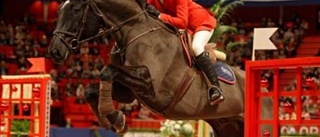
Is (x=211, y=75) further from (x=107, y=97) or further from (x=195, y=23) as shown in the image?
(x=107, y=97)

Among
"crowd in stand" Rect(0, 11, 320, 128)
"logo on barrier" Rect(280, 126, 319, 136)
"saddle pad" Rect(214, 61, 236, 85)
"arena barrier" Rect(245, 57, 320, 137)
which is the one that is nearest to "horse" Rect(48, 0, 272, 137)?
"saddle pad" Rect(214, 61, 236, 85)

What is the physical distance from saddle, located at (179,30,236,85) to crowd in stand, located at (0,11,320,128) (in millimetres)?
11702

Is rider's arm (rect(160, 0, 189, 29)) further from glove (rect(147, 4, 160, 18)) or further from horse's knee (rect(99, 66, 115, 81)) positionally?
horse's knee (rect(99, 66, 115, 81))

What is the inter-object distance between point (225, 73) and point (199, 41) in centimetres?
51

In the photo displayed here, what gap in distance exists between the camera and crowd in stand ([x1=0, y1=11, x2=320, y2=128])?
20297 mm

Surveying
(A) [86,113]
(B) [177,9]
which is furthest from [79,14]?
(A) [86,113]

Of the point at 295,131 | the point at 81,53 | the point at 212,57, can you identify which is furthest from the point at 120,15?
the point at 81,53

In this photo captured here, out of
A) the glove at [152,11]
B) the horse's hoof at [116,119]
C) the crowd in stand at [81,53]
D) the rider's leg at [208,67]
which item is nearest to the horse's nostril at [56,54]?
the horse's hoof at [116,119]

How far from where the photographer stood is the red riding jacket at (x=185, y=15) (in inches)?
245

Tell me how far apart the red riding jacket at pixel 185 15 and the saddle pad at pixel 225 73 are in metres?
0.37

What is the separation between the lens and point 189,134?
10.3 metres

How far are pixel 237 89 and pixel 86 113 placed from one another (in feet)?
44.3

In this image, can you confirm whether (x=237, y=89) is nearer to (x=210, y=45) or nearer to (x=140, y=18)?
(x=210, y=45)

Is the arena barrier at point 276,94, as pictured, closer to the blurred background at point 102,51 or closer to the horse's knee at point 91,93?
the horse's knee at point 91,93
